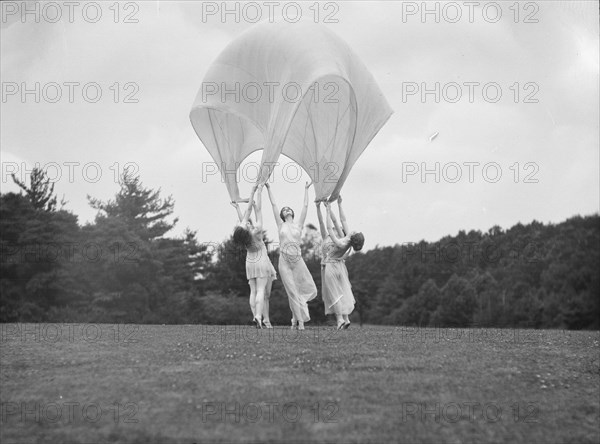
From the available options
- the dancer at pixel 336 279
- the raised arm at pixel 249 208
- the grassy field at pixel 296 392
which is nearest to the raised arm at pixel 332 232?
the dancer at pixel 336 279

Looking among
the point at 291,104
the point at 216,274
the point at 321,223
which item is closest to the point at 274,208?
the point at 321,223

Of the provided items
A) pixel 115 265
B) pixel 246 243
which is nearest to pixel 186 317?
pixel 115 265

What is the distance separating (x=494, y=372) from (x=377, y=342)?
4.47 metres

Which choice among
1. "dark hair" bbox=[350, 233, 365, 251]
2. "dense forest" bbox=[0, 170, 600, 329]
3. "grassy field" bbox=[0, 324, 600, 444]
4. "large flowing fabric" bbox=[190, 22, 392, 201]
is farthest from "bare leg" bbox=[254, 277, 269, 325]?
"dense forest" bbox=[0, 170, 600, 329]

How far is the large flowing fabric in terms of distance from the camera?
23.1m

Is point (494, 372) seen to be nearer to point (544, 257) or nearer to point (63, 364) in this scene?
point (63, 364)

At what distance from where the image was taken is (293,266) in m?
24.0

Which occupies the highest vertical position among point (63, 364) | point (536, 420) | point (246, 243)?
point (246, 243)

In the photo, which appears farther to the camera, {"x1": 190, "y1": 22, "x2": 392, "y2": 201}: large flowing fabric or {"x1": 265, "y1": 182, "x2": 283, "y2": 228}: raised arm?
{"x1": 265, "y1": 182, "x2": 283, "y2": 228}: raised arm

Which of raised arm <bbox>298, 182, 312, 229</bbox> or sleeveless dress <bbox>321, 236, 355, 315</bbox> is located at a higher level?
raised arm <bbox>298, 182, 312, 229</bbox>

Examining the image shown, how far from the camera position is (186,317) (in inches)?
2282

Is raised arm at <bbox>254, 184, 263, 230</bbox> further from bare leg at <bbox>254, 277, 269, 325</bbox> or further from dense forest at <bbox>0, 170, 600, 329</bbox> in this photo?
dense forest at <bbox>0, 170, 600, 329</bbox>

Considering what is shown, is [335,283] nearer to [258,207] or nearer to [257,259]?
[257,259]

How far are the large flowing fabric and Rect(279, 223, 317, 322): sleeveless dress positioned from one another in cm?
212
